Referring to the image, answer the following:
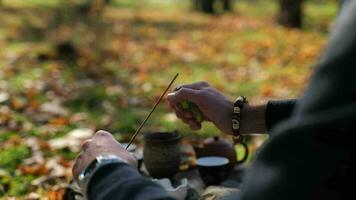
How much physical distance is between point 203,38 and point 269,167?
30.2 feet

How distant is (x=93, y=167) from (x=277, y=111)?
3.24 feet

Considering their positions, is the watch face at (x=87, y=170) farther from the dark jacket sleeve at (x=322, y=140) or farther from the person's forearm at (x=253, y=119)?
the person's forearm at (x=253, y=119)

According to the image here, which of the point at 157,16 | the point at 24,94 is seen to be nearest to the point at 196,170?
the point at 24,94

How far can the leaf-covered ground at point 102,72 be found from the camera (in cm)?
424

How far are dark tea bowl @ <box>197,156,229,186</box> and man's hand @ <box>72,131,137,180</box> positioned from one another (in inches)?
44.4

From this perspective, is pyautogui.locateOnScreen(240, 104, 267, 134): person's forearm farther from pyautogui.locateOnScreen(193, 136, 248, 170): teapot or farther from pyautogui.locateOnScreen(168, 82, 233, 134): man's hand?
pyautogui.locateOnScreen(193, 136, 248, 170): teapot

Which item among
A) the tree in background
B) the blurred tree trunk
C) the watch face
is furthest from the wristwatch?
the tree in background

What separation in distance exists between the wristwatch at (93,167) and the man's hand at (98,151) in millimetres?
36

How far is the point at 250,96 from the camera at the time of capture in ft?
20.2

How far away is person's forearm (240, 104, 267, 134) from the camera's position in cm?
248

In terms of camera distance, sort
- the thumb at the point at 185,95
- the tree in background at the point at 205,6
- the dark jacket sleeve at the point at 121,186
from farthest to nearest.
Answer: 1. the tree in background at the point at 205,6
2. the thumb at the point at 185,95
3. the dark jacket sleeve at the point at 121,186

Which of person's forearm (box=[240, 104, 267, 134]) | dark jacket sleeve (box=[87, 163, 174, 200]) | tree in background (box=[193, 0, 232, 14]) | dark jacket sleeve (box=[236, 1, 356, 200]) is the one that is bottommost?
tree in background (box=[193, 0, 232, 14])

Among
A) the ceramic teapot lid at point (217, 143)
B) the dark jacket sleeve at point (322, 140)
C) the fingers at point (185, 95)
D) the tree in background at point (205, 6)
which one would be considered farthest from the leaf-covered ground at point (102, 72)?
the tree in background at point (205, 6)

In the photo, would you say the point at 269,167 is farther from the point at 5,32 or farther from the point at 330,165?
the point at 5,32
